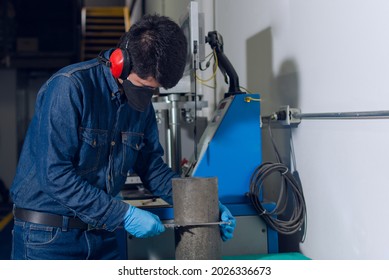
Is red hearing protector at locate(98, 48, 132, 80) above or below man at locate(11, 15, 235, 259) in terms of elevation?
above

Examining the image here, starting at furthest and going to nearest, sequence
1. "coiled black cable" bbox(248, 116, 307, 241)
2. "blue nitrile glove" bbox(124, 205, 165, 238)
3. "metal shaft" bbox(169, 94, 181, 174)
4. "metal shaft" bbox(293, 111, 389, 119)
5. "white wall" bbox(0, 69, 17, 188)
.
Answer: "white wall" bbox(0, 69, 17, 188)
"metal shaft" bbox(169, 94, 181, 174)
"coiled black cable" bbox(248, 116, 307, 241)
"blue nitrile glove" bbox(124, 205, 165, 238)
"metal shaft" bbox(293, 111, 389, 119)

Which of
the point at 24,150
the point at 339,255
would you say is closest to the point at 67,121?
the point at 24,150

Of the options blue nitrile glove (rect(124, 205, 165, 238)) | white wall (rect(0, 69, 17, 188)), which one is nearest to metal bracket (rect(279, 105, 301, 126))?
blue nitrile glove (rect(124, 205, 165, 238))

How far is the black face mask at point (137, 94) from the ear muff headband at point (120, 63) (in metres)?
0.06

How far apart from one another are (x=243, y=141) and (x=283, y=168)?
20 cm

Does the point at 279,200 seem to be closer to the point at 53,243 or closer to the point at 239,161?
the point at 239,161

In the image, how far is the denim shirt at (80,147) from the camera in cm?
145

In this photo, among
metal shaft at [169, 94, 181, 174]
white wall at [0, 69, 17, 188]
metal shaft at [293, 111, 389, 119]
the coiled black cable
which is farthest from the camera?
white wall at [0, 69, 17, 188]

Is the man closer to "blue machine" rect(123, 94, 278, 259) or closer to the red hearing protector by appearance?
the red hearing protector

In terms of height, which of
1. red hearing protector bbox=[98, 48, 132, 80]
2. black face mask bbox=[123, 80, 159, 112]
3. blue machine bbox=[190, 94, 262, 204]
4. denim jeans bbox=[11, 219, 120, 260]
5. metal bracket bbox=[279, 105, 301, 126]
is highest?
red hearing protector bbox=[98, 48, 132, 80]

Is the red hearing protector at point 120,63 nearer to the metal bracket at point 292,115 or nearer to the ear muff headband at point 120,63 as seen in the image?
the ear muff headband at point 120,63

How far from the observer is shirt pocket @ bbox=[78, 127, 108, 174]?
1547 millimetres

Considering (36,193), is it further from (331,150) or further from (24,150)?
(331,150)

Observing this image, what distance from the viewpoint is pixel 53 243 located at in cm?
155
